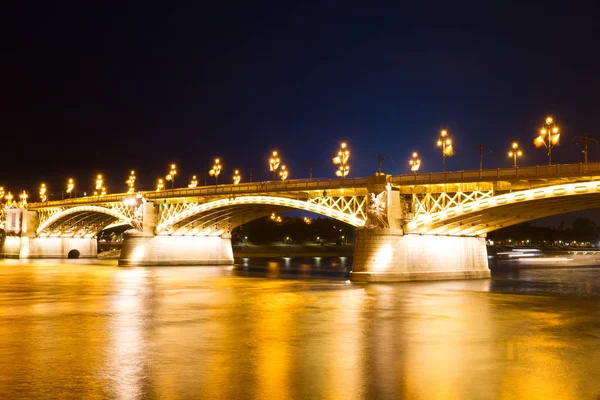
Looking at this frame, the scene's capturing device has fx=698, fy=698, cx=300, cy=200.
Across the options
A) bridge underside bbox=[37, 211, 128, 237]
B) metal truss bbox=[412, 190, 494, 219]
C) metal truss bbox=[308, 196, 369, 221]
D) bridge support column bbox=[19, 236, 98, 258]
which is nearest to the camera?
metal truss bbox=[412, 190, 494, 219]

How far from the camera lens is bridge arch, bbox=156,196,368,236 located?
5642 cm

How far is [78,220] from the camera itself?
109 m

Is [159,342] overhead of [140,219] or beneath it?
beneath

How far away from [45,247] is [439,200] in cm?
8131

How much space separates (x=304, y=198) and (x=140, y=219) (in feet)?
92.5

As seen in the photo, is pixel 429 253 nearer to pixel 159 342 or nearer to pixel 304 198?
pixel 304 198

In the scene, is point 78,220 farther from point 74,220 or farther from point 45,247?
point 45,247

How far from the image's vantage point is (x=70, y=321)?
85.0 ft

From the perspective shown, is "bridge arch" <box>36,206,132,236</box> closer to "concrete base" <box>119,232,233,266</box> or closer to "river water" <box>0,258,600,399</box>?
"concrete base" <box>119,232,233,266</box>

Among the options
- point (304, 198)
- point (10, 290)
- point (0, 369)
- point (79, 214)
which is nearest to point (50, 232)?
point (79, 214)

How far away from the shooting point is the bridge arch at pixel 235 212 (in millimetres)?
56422

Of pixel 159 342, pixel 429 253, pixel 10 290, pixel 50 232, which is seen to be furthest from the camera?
pixel 50 232

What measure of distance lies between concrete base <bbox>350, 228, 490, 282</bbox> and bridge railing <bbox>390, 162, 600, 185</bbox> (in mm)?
4042

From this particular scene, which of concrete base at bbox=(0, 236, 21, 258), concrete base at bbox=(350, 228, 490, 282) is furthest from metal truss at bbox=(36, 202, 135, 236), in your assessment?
concrete base at bbox=(350, 228, 490, 282)
